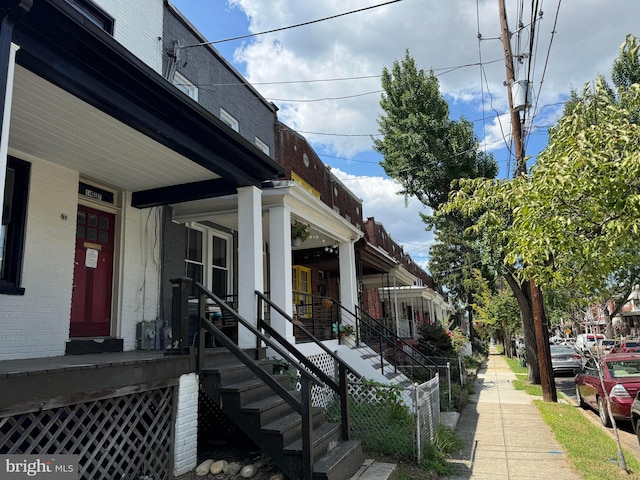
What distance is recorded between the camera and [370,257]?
50.7 ft

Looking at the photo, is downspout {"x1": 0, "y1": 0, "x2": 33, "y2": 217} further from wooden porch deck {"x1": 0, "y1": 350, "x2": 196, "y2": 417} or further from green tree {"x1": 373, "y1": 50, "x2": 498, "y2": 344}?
green tree {"x1": 373, "y1": 50, "x2": 498, "y2": 344}

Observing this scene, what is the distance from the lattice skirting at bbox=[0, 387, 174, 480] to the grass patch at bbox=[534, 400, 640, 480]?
540cm

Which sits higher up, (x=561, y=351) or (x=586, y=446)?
(x=561, y=351)

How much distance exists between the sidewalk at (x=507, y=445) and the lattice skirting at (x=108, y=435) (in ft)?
12.7

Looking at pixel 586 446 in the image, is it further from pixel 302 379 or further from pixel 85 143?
pixel 85 143

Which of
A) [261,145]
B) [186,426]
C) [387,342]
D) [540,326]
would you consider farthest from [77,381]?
[540,326]

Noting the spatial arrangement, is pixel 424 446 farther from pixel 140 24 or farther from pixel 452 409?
pixel 140 24

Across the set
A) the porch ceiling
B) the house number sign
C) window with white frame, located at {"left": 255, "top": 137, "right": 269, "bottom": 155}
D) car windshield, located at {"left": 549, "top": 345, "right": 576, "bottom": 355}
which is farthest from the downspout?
car windshield, located at {"left": 549, "top": 345, "right": 576, "bottom": 355}

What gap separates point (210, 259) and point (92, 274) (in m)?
2.99

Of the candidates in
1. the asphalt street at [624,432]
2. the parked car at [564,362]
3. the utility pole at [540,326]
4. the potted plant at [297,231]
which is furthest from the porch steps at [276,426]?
the parked car at [564,362]

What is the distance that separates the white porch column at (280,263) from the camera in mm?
8195

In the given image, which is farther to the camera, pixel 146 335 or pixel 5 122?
pixel 146 335

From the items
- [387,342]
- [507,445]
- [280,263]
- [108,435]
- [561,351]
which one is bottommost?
[507,445]

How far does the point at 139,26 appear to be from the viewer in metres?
8.81
